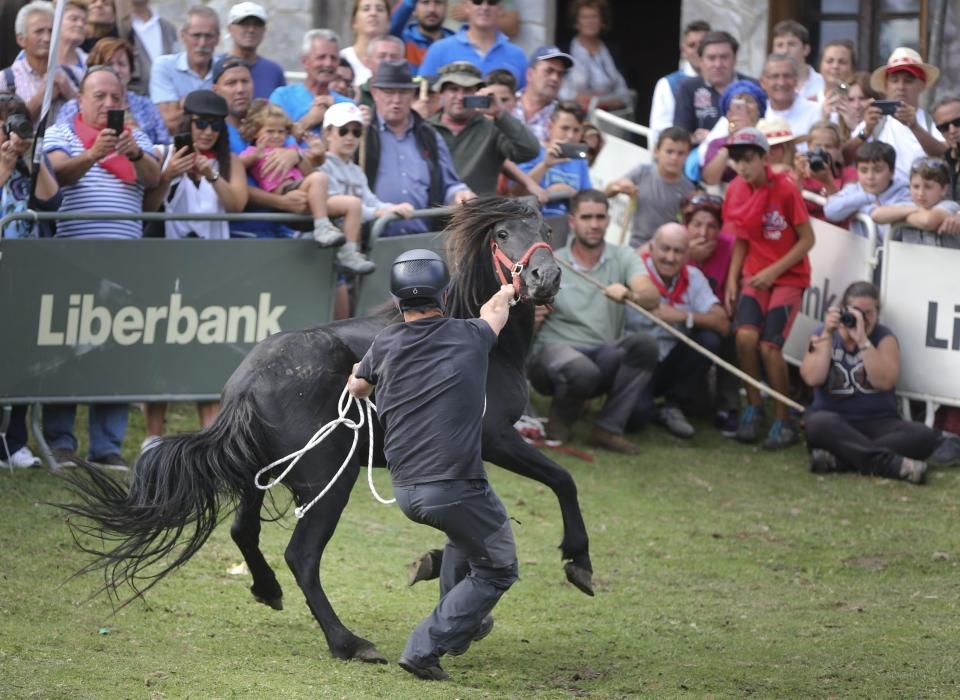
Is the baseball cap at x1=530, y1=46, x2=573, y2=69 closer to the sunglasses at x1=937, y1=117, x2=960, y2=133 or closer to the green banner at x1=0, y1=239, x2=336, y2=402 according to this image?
the sunglasses at x1=937, y1=117, x2=960, y2=133

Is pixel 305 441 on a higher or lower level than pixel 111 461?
higher

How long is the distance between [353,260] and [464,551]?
376cm

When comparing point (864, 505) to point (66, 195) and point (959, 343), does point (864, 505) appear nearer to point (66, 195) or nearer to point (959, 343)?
point (959, 343)

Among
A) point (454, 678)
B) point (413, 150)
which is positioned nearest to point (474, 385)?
point (454, 678)

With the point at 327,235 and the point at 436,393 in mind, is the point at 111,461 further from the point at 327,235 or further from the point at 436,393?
the point at 436,393

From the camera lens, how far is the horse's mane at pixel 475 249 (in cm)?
699

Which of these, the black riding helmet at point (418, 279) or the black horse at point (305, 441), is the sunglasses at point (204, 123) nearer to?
the black horse at point (305, 441)

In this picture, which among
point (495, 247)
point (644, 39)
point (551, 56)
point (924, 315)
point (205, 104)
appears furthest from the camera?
point (644, 39)

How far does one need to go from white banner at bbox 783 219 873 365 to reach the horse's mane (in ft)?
16.2

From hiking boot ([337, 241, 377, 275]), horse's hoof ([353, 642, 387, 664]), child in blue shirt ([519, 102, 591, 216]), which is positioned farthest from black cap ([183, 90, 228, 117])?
horse's hoof ([353, 642, 387, 664])

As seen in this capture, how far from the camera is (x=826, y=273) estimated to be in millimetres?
11898

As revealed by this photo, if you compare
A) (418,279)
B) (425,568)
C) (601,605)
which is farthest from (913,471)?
(418,279)

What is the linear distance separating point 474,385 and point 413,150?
4.65 meters

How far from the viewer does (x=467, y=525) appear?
20.6ft
